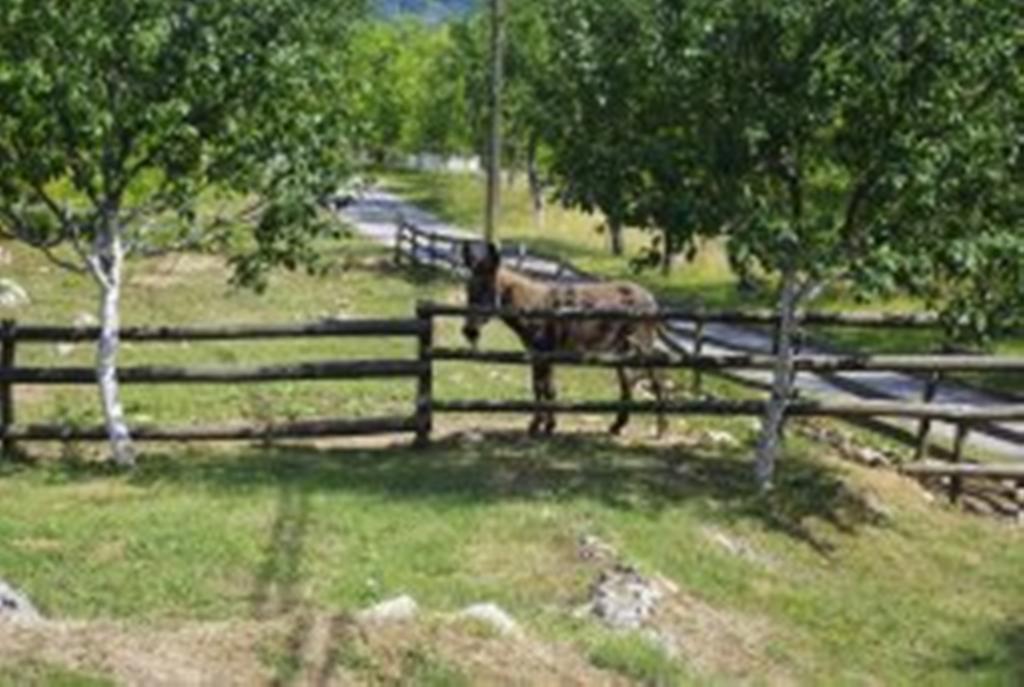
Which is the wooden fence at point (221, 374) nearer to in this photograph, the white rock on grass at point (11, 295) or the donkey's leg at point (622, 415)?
the donkey's leg at point (622, 415)

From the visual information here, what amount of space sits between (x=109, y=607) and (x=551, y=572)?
157 inches

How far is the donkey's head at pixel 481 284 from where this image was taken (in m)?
20.3

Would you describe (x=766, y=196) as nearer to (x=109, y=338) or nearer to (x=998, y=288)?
(x=998, y=288)

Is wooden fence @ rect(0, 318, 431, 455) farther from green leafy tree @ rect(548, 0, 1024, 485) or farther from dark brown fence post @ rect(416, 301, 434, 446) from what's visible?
green leafy tree @ rect(548, 0, 1024, 485)

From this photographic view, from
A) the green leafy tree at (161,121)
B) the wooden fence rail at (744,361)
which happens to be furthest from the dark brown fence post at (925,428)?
the green leafy tree at (161,121)

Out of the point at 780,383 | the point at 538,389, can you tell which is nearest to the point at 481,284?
the point at 538,389

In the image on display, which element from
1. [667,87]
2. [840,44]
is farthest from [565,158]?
[840,44]

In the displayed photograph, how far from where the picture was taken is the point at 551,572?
1475 cm

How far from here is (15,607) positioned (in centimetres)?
1188

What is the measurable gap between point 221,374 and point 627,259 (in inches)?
1686

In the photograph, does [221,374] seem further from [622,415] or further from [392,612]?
[392,612]

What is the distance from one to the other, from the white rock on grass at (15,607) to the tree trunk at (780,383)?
28.4ft

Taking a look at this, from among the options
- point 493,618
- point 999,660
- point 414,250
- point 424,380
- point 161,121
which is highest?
point 161,121

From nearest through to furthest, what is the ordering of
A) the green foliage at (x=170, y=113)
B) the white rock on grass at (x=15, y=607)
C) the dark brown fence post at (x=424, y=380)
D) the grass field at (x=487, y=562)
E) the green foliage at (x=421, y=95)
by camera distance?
1. the grass field at (x=487, y=562)
2. the white rock on grass at (x=15, y=607)
3. the green foliage at (x=170, y=113)
4. the dark brown fence post at (x=424, y=380)
5. the green foliage at (x=421, y=95)
